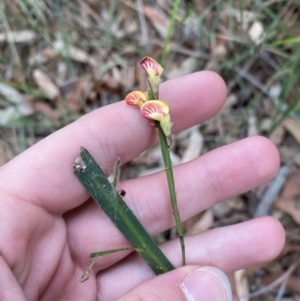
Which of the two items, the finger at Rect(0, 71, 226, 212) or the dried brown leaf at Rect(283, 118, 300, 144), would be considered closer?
the finger at Rect(0, 71, 226, 212)

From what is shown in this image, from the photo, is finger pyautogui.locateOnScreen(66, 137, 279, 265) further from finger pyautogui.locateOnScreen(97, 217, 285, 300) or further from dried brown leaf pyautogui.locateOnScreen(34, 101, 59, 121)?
dried brown leaf pyautogui.locateOnScreen(34, 101, 59, 121)

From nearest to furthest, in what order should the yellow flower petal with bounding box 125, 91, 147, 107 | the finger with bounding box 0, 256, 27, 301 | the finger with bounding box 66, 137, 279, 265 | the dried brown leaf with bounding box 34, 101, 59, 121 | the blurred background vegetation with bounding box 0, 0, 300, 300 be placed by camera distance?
the finger with bounding box 0, 256, 27, 301 < the yellow flower petal with bounding box 125, 91, 147, 107 < the finger with bounding box 66, 137, 279, 265 < the blurred background vegetation with bounding box 0, 0, 300, 300 < the dried brown leaf with bounding box 34, 101, 59, 121

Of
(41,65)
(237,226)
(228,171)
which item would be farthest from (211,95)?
(41,65)

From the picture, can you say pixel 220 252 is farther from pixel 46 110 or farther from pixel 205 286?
pixel 46 110

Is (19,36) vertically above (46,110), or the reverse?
(19,36)

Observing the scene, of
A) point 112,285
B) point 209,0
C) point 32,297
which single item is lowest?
point 112,285

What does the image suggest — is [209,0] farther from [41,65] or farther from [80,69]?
[41,65]

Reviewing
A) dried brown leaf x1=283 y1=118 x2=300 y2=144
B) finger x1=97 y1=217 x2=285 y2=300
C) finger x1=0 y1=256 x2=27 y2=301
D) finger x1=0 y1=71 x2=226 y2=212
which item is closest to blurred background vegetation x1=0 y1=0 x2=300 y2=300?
dried brown leaf x1=283 y1=118 x2=300 y2=144

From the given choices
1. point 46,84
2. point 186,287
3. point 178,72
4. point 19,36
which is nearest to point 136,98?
point 186,287
